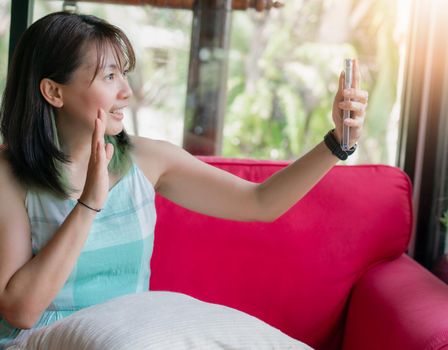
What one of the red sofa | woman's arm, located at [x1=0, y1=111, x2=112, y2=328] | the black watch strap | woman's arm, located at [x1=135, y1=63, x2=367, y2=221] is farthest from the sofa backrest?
woman's arm, located at [x1=0, y1=111, x2=112, y2=328]

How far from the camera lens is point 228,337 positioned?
3.87 ft

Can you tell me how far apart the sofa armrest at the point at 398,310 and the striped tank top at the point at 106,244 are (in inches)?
19.7

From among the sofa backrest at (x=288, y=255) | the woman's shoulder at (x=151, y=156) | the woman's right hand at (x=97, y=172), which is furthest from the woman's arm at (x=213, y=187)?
the woman's right hand at (x=97, y=172)

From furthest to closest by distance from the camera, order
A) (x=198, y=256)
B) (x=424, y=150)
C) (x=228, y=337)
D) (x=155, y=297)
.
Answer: (x=424, y=150), (x=198, y=256), (x=155, y=297), (x=228, y=337)

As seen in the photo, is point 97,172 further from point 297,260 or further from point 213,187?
point 297,260

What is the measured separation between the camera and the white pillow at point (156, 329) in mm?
1138

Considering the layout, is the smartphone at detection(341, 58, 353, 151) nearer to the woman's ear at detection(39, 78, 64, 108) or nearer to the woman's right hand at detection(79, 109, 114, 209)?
the woman's right hand at detection(79, 109, 114, 209)

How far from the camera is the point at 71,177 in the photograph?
1.44 m

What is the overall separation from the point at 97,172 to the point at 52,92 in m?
0.24

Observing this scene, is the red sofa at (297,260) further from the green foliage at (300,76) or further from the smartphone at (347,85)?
the green foliage at (300,76)

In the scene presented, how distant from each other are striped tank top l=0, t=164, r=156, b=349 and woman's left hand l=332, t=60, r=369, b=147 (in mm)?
441

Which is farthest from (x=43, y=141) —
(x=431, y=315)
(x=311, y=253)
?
(x=431, y=315)

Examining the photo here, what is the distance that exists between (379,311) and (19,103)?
0.87 m

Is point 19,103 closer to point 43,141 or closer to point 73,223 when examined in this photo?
point 43,141
